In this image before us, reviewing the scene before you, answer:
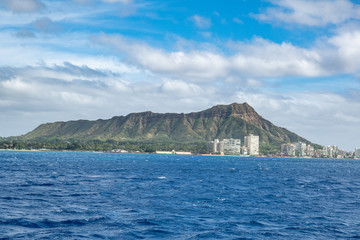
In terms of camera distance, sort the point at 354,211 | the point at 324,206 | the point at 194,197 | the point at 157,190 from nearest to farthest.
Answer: the point at 354,211 < the point at 324,206 < the point at 194,197 < the point at 157,190

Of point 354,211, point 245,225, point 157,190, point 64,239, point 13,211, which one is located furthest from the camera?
point 157,190

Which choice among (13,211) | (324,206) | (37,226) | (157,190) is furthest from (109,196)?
(324,206)

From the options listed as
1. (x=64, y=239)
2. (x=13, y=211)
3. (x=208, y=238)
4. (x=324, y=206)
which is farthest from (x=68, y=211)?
(x=324, y=206)

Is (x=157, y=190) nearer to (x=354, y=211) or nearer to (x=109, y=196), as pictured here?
(x=109, y=196)

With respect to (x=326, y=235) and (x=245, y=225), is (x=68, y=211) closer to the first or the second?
(x=245, y=225)

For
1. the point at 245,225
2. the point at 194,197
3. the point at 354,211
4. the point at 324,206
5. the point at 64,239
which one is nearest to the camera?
the point at 64,239

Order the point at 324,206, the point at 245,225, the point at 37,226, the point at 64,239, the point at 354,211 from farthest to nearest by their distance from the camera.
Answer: the point at 324,206
the point at 354,211
the point at 245,225
the point at 37,226
the point at 64,239

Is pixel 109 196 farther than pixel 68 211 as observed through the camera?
Yes

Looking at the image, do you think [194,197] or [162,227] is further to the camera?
[194,197]

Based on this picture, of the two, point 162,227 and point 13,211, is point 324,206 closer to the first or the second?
point 162,227
